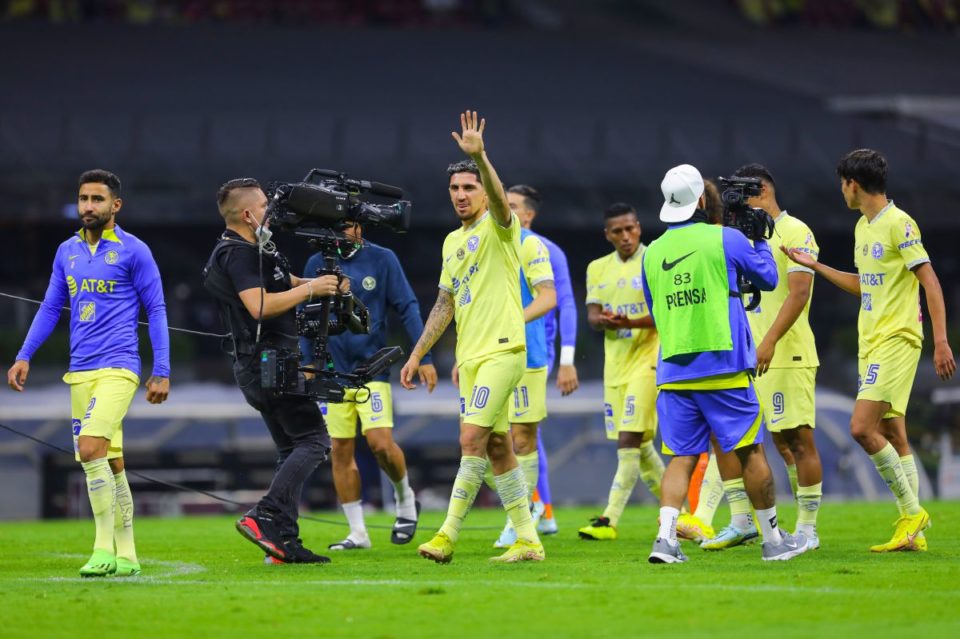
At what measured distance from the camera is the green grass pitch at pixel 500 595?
6168 mm

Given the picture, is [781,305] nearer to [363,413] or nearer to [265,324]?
[363,413]

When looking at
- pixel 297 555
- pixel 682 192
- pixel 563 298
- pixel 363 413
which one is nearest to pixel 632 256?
pixel 563 298

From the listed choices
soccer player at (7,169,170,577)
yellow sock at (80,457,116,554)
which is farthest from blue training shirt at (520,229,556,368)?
yellow sock at (80,457,116,554)

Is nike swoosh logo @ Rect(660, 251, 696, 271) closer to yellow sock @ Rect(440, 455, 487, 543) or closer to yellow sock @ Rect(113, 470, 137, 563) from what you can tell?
yellow sock @ Rect(440, 455, 487, 543)

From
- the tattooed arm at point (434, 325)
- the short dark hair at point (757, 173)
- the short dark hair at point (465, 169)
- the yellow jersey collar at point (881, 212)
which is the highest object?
the short dark hair at point (757, 173)

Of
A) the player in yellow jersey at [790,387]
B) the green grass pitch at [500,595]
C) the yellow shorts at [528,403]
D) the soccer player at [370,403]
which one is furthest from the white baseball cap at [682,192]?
the yellow shorts at [528,403]

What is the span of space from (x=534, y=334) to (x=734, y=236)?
3359 millimetres

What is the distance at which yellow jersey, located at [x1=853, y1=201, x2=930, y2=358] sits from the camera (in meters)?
9.12

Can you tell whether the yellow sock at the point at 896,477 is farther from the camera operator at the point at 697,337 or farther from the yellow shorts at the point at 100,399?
the yellow shorts at the point at 100,399

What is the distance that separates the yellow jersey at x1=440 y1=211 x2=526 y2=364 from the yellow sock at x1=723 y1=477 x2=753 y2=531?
1862 mm

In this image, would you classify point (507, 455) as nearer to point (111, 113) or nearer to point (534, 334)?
point (534, 334)

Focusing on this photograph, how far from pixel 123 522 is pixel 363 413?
2.40m

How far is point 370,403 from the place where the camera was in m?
10.7

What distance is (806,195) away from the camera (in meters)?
30.3
